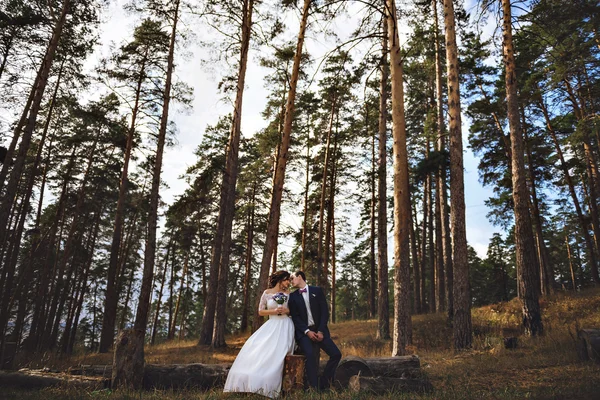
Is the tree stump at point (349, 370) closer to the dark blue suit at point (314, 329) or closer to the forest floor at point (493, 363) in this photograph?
the dark blue suit at point (314, 329)

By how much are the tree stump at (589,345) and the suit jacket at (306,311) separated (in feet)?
17.8

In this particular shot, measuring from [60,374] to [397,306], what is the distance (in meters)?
7.54

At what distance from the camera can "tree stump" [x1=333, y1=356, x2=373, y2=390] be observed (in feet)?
20.7

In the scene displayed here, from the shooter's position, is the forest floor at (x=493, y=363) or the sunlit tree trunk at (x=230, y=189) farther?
the sunlit tree trunk at (x=230, y=189)

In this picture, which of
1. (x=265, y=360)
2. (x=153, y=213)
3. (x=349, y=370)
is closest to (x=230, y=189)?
(x=153, y=213)

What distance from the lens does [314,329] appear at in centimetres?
617

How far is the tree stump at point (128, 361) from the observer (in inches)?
263

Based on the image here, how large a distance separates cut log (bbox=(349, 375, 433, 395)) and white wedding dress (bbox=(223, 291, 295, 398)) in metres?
1.14

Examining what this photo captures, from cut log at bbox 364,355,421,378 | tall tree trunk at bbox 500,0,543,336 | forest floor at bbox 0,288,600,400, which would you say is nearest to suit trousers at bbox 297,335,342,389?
forest floor at bbox 0,288,600,400

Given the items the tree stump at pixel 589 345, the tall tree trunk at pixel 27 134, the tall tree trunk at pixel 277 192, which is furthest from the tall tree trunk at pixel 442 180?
the tall tree trunk at pixel 27 134

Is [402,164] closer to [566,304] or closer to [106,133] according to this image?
[566,304]

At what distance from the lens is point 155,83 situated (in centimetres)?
1686

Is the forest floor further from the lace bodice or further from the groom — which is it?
the lace bodice

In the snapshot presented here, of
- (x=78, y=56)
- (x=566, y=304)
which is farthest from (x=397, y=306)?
(x=78, y=56)
